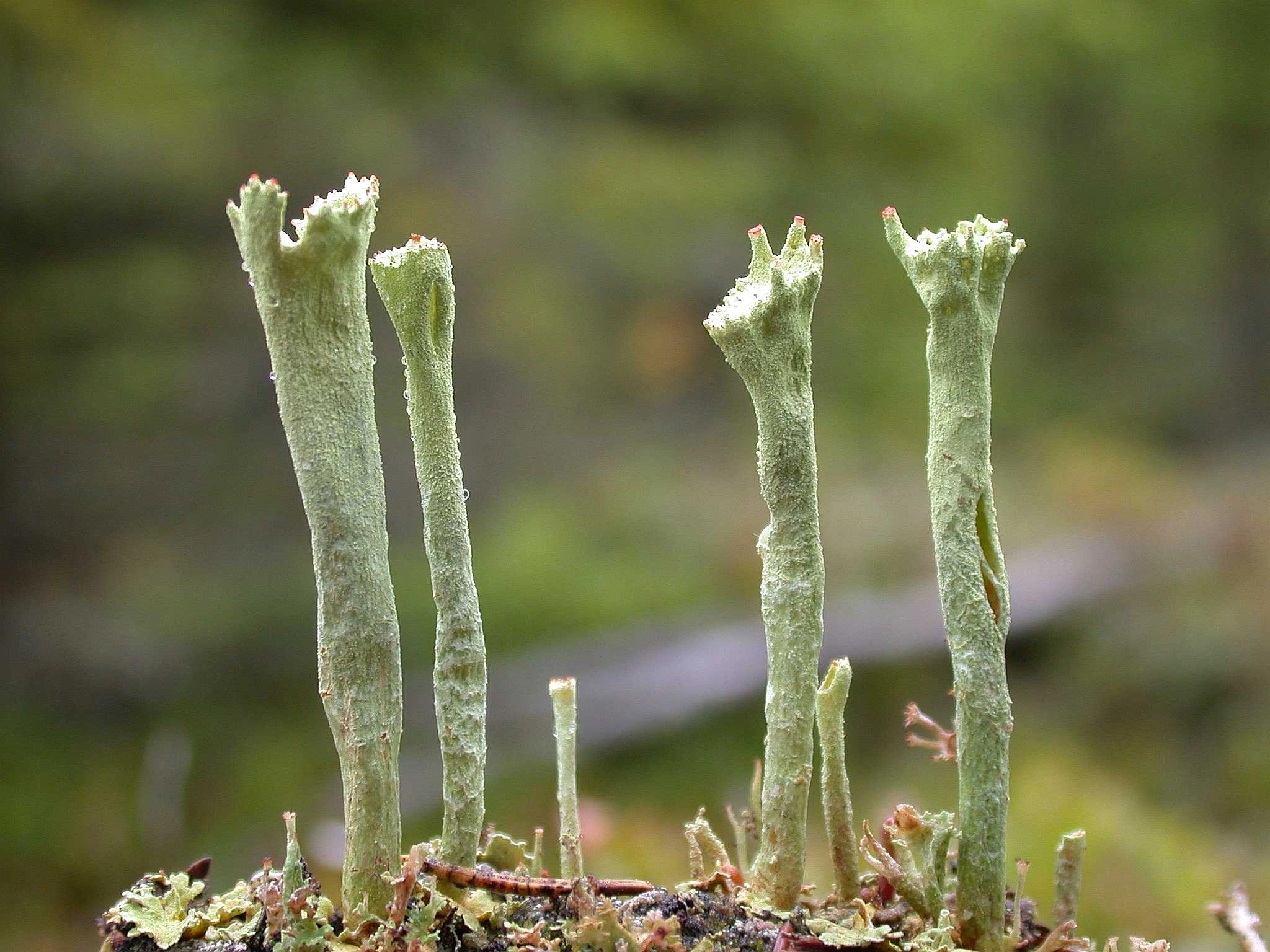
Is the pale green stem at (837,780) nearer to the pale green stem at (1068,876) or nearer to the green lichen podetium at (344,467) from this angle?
the pale green stem at (1068,876)

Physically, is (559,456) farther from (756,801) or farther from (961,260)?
(961,260)

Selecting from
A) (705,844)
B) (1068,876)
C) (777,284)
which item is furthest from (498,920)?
(777,284)

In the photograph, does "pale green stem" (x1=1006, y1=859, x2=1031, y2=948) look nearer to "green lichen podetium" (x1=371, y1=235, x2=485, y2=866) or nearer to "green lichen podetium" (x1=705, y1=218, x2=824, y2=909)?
"green lichen podetium" (x1=705, y1=218, x2=824, y2=909)

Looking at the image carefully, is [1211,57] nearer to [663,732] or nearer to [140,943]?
[663,732]

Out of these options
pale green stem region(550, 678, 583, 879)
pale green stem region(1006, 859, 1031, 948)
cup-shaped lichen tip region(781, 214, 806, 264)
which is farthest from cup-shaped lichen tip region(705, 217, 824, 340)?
pale green stem region(1006, 859, 1031, 948)

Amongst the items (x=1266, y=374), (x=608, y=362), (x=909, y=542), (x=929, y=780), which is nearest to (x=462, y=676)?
(x=929, y=780)

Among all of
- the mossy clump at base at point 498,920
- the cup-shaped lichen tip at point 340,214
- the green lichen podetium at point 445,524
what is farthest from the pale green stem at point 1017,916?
the cup-shaped lichen tip at point 340,214

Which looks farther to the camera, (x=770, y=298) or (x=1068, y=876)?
(x=1068, y=876)
